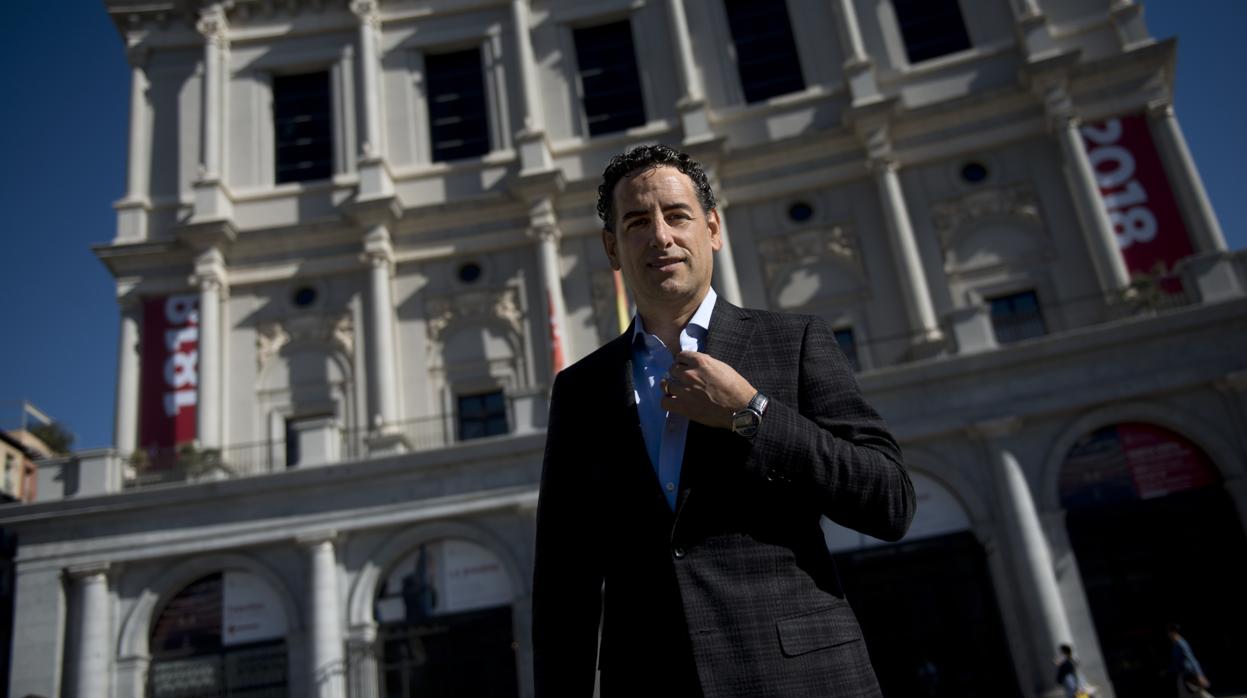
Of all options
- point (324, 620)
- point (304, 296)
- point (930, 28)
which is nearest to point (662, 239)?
point (324, 620)

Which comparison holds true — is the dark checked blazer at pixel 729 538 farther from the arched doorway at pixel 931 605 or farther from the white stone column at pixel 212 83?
the white stone column at pixel 212 83

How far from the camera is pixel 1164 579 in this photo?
17312 mm

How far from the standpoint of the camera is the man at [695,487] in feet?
6.98

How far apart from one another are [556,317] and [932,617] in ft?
35.2

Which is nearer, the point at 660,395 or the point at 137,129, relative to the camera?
the point at 660,395

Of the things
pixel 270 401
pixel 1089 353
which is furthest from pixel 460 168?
pixel 1089 353

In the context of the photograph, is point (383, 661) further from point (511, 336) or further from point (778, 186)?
point (778, 186)

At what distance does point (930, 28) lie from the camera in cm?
2586

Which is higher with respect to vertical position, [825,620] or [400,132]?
[400,132]

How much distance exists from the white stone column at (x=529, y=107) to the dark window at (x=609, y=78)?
4.66 ft

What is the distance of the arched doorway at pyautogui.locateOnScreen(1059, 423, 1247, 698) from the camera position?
55.3 ft

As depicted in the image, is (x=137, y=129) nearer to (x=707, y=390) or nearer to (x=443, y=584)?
(x=443, y=584)

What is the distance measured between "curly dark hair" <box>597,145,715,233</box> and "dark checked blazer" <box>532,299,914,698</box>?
351mm

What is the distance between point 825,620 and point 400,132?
2614 cm
